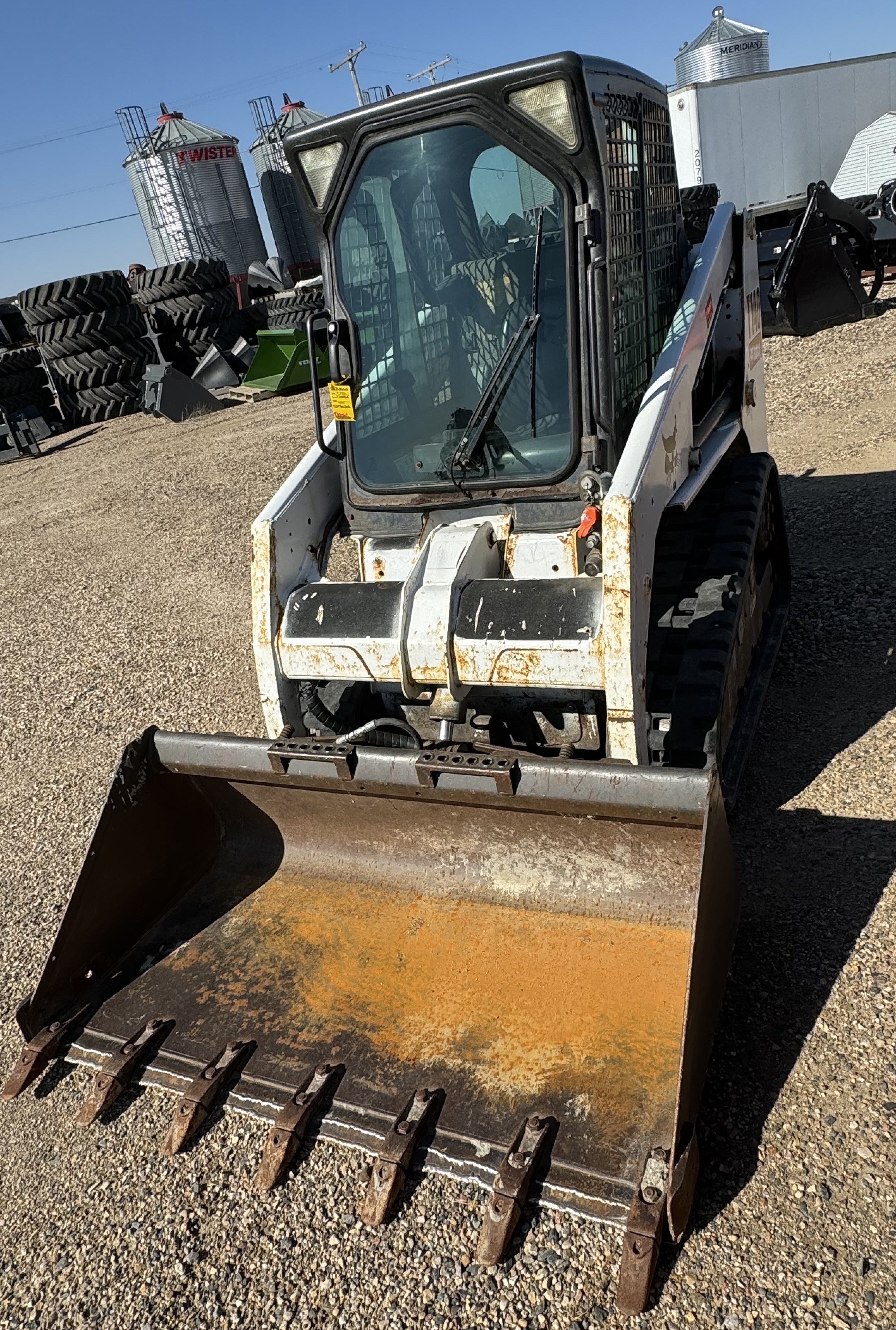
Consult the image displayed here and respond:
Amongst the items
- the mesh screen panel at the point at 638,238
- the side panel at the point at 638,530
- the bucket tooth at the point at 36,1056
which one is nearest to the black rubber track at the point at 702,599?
the side panel at the point at 638,530

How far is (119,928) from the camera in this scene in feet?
11.3

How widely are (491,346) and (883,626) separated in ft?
8.64

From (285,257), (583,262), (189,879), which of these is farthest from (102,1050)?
(285,257)

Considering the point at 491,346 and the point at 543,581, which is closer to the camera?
the point at 543,581

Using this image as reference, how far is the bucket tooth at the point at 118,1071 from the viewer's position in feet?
9.71

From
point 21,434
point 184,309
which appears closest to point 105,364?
point 184,309

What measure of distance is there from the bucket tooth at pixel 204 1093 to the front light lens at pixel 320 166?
2.98m

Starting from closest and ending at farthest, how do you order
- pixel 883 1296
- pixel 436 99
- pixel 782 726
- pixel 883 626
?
pixel 883 1296, pixel 436 99, pixel 782 726, pixel 883 626

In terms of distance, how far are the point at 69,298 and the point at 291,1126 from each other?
1591 cm

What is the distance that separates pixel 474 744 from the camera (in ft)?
11.2

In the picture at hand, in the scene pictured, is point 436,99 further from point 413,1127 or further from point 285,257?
point 285,257

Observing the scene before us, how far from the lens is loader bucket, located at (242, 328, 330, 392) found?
1477cm

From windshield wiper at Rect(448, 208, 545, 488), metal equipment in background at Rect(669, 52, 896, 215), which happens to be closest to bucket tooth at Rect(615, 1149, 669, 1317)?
windshield wiper at Rect(448, 208, 545, 488)

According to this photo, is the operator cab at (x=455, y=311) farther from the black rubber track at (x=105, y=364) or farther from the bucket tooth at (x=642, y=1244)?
the black rubber track at (x=105, y=364)
